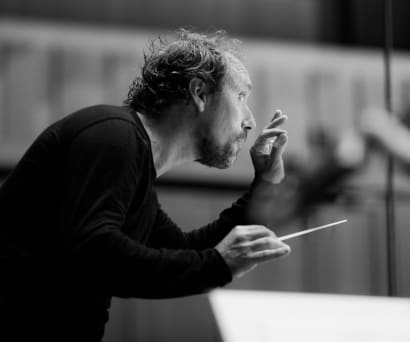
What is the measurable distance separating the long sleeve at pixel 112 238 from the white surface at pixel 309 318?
44 cm

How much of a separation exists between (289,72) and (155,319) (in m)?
1.24

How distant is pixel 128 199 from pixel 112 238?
7 centimetres

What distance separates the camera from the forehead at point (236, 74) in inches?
44.7

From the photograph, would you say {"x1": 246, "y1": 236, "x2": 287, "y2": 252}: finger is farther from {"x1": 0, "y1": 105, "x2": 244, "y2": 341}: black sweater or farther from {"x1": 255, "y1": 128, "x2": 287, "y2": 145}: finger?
{"x1": 255, "y1": 128, "x2": 287, "y2": 145}: finger

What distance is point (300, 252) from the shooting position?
2.83 meters

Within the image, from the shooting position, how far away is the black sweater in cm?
91

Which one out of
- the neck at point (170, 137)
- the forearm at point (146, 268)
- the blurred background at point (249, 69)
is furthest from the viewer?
the blurred background at point (249, 69)

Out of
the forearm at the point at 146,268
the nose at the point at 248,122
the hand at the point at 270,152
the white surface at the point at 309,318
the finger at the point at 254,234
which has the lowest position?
the white surface at the point at 309,318

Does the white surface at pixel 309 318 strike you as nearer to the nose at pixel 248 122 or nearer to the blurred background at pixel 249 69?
the nose at pixel 248 122

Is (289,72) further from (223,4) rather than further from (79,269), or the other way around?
(79,269)

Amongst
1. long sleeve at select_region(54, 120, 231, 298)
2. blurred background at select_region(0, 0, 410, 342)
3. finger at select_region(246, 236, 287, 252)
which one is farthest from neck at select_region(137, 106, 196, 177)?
blurred background at select_region(0, 0, 410, 342)

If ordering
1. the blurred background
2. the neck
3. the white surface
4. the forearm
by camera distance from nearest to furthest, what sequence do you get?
the forearm → the neck → the white surface → the blurred background

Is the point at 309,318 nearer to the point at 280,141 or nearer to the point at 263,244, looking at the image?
the point at 280,141

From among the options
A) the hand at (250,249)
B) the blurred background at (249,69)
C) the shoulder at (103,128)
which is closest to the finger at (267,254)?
the hand at (250,249)
